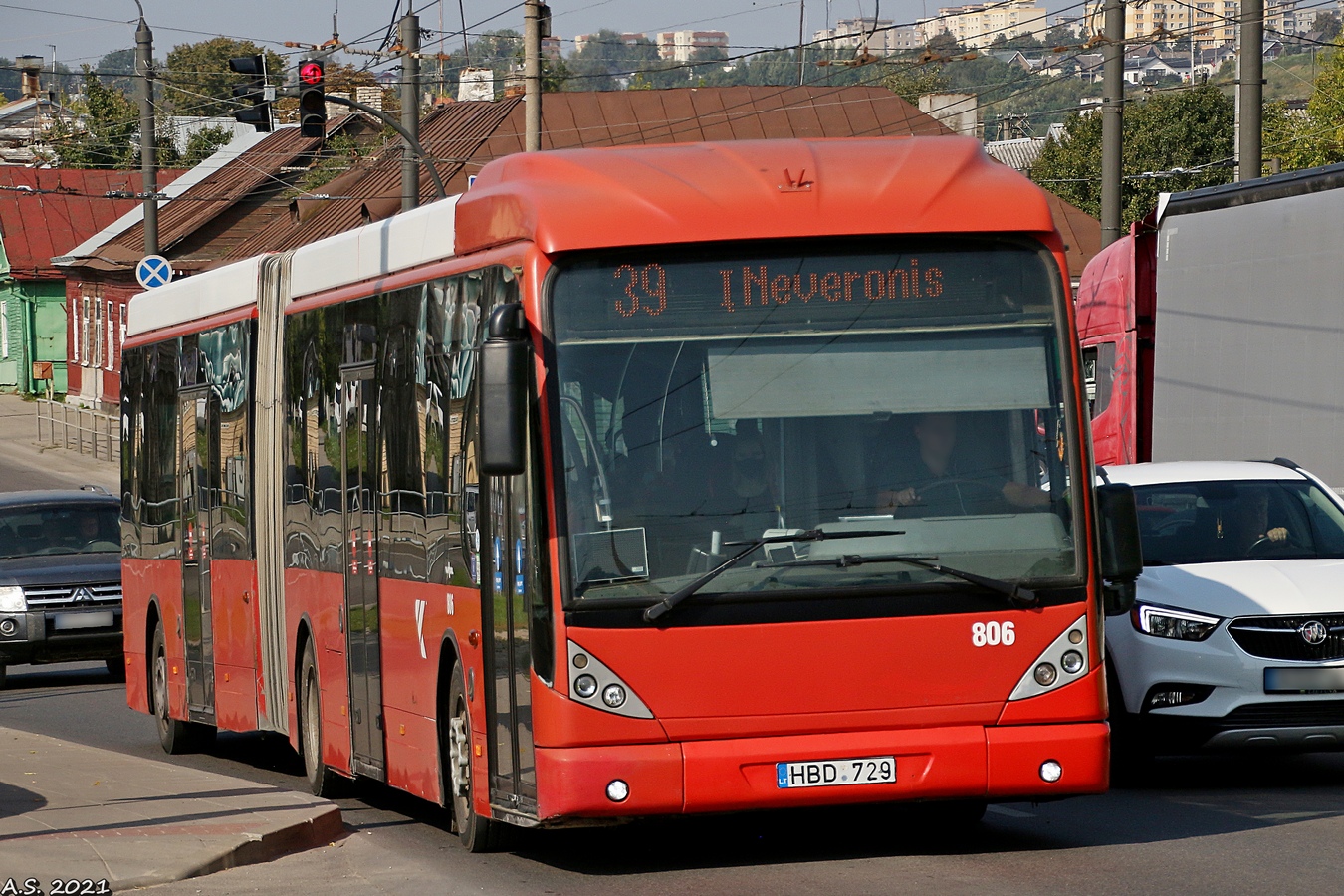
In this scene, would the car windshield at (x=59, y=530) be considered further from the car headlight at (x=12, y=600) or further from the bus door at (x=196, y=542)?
the bus door at (x=196, y=542)

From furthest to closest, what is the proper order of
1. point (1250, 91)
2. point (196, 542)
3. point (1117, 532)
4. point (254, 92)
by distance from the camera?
1. point (254, 92)
2. point (1250, 91)
3. point (196, 542)
4. point (1117, 532)

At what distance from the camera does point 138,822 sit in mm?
10211

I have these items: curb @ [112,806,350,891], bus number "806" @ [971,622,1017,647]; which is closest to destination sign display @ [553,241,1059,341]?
bus number "806" @ [971,622,1017,647]

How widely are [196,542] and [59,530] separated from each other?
25.3 ft

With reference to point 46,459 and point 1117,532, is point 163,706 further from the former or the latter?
point 46,459

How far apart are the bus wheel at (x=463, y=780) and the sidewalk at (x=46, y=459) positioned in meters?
34.9

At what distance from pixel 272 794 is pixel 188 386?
4.84 m

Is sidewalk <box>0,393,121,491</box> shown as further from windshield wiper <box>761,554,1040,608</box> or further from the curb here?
windshield wiper <box>761,554,1040,608</box>

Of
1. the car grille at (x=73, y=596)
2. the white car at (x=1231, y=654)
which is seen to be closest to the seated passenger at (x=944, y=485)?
the white car at (x=1231, y=654)

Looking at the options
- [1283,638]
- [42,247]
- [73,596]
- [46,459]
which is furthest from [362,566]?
[42,247]

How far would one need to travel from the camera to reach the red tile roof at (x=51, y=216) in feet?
250

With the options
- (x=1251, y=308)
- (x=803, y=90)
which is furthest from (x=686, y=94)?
(x=1251, y=308)

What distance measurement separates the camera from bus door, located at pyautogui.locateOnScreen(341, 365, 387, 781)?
1104cm

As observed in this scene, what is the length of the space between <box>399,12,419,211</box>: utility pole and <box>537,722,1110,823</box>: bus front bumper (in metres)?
21.6
